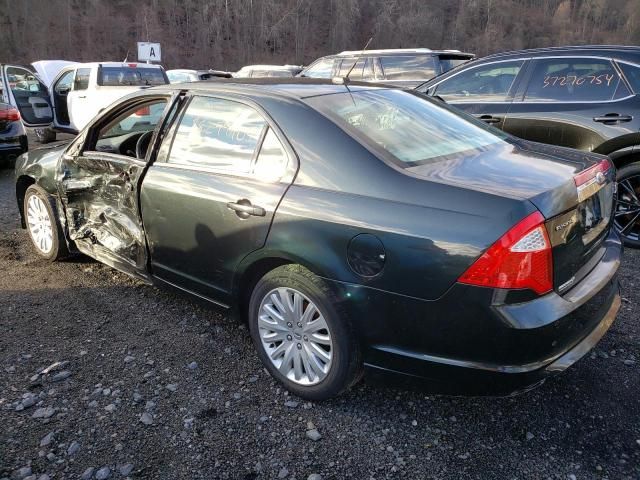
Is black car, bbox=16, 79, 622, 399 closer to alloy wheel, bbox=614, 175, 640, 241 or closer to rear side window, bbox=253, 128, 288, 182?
rear side window, bbox=253, 128, 288, 182

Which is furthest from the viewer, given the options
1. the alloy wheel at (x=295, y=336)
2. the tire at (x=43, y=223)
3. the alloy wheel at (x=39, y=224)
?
the alloy wheel at (x=39, y=224)

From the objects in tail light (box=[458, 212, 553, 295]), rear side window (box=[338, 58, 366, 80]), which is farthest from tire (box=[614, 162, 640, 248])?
rear side window (box=[338, 58, 366, 80])

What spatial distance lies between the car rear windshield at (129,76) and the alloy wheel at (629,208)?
9.31 m

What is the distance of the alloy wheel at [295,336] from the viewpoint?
2.43m

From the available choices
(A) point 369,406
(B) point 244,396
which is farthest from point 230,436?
(A) point 369,406

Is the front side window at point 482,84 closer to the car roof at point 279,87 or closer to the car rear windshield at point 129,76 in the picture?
the car roof at point 279,87

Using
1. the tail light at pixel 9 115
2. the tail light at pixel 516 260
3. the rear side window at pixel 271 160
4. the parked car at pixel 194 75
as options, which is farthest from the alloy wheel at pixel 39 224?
the parked car at pixel 194 75

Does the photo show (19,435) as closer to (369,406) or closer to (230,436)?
(230,436)

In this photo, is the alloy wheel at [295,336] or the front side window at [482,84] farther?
the front side window at [482,84]

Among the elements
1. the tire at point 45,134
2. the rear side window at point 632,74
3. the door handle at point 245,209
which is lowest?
the tire at point 45,134

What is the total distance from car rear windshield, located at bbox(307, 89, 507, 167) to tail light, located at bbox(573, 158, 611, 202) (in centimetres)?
55

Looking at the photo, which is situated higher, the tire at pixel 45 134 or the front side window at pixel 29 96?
the front side window at pixel 29 96

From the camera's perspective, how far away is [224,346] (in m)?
3.11

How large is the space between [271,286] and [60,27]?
55193 mm
